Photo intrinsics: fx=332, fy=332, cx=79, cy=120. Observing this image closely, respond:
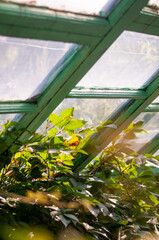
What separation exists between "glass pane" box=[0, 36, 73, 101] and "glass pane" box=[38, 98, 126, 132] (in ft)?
1.01

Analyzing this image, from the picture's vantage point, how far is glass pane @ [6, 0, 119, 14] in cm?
108

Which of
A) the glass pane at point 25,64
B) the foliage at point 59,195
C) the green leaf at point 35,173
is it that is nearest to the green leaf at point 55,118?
the foliage at point 59,195

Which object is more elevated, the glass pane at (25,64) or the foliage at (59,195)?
the glass pane at (25,64)

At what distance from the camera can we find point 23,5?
103cm

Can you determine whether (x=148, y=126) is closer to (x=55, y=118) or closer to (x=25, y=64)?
(x=55, y=118)

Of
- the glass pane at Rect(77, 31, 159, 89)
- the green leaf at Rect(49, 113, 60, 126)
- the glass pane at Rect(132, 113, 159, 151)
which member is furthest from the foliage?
the glass pane at Rect(132, 113, 159, 151)

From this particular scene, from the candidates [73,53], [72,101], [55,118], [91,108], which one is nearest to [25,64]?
[73,53]

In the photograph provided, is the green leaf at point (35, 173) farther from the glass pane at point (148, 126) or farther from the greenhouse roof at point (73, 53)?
the glass pane at point (148, 126)

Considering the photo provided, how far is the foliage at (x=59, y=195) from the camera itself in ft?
4.64

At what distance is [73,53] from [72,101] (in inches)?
17.4

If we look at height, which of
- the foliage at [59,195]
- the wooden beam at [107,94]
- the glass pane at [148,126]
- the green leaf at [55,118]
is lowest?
the foliage at [59,195]

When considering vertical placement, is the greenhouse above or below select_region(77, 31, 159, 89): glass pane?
below

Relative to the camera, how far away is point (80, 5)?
45.1 inches

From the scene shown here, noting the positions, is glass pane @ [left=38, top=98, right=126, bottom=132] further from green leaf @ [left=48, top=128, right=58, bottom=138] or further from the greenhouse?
green leaf @ [left=48, top=128, right=58, bottom=138]
